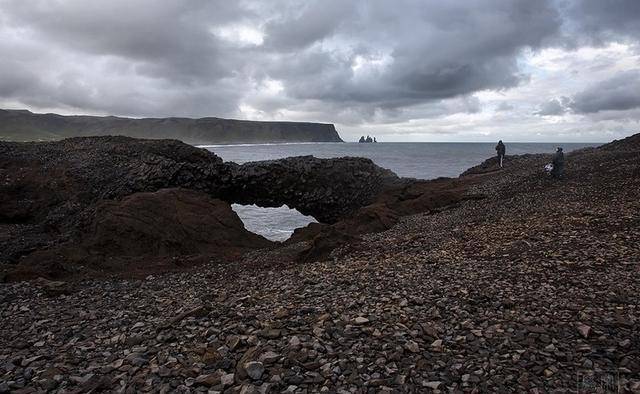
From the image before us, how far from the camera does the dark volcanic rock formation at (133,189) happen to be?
18578 mm

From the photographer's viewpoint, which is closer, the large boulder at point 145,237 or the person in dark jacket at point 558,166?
the large boulder at point 145,237

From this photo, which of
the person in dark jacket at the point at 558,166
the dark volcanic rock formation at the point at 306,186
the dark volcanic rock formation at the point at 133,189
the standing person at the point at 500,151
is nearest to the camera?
the dark volcanic rock formation at the point at 133,189

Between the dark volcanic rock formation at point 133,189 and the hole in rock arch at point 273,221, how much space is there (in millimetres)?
2568

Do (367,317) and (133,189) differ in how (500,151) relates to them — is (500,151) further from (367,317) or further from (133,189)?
(367,317)

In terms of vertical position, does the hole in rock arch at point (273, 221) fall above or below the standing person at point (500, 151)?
below

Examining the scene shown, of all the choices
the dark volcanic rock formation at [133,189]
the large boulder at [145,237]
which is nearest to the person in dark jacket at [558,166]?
the dark volcanic rock formation at [133,189]

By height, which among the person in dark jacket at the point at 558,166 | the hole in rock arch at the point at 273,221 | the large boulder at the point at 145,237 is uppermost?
the person in dark jacket at the point at 558,166

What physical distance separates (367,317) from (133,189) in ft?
68.0

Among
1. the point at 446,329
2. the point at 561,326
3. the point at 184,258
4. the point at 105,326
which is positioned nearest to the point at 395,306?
the point at 446,329

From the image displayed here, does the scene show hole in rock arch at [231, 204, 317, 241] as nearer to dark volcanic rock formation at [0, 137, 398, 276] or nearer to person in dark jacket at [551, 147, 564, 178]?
dark volcanic rock formation at [0, 137, 398, 276]

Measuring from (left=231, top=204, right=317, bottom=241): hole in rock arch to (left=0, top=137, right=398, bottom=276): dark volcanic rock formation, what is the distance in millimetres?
2568

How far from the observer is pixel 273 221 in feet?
120

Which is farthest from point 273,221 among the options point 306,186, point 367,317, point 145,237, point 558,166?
point 367,317

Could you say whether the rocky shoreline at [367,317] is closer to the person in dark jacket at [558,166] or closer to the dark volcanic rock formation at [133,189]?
the dark volcanic rock formation at [133,189]
